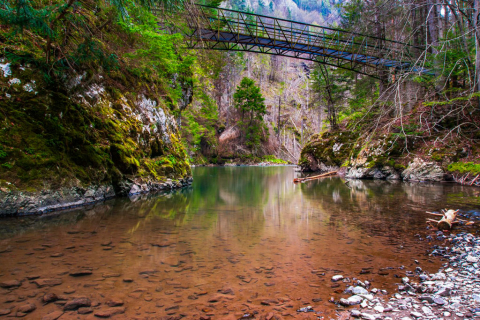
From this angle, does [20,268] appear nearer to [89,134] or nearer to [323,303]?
[323,303]

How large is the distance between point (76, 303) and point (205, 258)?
1.62 meters

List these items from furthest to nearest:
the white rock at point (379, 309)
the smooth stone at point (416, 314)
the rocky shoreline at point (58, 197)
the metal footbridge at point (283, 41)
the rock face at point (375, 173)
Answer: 1. the rock face at point (375, 173)
2. the metal footbridge at point (283, 41)
3. the rocky shoreline at point (58, 197)
4. the white rock at point (379, 309)
5. the smooth stone at point (416, 314)

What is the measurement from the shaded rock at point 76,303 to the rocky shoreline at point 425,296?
2451 mm

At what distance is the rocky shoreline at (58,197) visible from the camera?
18.0ft

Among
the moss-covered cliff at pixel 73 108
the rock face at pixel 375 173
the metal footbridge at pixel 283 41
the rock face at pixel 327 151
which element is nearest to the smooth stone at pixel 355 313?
the moss-covered cliff at pixel 73 108

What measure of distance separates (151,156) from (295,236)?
8.22 meters

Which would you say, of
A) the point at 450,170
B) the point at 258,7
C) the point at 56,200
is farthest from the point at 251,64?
the point at 56,200

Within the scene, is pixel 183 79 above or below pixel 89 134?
above

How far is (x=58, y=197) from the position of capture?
6.45 meters

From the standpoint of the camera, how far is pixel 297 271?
3.24 meters

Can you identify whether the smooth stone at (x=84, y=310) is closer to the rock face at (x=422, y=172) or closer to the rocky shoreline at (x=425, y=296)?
the rocky shoreline at (x=425, y=296)

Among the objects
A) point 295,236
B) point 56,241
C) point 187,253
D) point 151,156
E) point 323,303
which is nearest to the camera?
point 323,303

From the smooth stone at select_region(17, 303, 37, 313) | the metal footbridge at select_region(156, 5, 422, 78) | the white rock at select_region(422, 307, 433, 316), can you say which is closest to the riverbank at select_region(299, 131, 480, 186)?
the metal footbridge at select_region(156, 5, 422, 78)

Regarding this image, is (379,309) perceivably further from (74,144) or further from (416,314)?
(74,144)
